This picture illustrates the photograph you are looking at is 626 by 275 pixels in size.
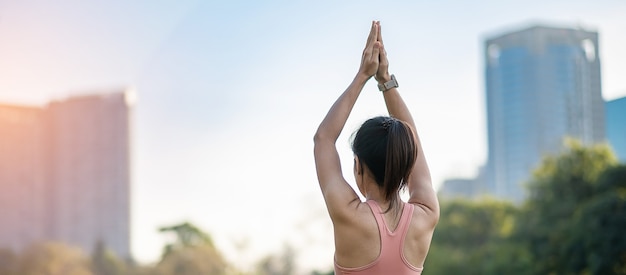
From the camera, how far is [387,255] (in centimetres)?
186

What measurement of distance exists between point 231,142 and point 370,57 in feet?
120

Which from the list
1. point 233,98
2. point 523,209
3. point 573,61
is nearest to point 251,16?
point 233,98

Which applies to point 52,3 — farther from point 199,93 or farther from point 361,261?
point 361,261

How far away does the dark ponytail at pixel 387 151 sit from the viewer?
6.14ft

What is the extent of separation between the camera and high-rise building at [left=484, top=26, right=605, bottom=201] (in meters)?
71.1

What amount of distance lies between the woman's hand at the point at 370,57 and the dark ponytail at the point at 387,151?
15 centimetres

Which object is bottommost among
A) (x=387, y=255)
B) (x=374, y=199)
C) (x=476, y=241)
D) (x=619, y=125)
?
(x=476, y=241)

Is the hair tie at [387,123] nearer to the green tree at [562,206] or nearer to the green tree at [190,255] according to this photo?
the green tree at [562,206]

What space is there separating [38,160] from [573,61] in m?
50.5

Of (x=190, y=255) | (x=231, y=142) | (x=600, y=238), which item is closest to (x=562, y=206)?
(x=600, y=238)

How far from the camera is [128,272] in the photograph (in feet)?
84.5

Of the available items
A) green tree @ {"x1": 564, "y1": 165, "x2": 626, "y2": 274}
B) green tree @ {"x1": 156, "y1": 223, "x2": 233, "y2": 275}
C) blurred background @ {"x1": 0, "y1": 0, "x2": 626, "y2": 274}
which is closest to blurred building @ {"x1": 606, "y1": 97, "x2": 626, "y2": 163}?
blurred background @ {"x1": 0, "y1": 0, "x2": 626, "y2": 274}

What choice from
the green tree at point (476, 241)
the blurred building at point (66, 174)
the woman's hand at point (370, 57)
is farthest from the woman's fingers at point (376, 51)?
the blurred building at point (66, 174)

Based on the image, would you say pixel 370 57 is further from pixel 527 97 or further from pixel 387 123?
pixel 527 97
